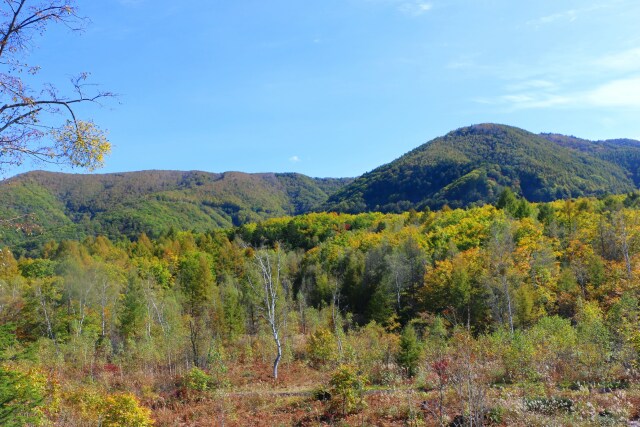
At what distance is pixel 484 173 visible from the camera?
128 metres

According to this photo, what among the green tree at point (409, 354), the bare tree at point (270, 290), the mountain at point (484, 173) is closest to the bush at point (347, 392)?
the green tree at point (409, 354)

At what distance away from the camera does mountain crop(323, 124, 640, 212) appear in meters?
118

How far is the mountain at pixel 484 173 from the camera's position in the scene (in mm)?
118500

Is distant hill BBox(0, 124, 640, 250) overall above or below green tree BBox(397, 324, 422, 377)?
above

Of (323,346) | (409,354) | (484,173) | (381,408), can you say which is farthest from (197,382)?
(484,173)

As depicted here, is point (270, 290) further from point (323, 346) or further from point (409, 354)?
point (409, 354)

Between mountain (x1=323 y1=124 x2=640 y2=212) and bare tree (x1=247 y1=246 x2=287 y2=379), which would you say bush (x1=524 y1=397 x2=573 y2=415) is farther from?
mountain (x1=323 y1=124 x2=640 y2=212)

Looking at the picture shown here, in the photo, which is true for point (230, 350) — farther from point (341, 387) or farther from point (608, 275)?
point (608, 275)

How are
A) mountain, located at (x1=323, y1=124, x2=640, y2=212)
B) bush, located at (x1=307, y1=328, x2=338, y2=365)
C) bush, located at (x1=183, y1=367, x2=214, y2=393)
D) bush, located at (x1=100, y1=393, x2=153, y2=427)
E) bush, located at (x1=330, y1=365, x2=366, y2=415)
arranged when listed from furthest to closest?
mountain, located at (x1=323, y1=124, x2=640, y2=212) → bush, located at (x1=307, y1=328, x2=338, y2=365) → bush, located at (x1=183, y1=367, x2=214, y2=393) → bush, located at (x1=330, y1=365, x2=366, y2=415) → bush, located at (x1=100, y1=393, x2=153, y2=427)

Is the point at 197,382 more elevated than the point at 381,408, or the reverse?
the point at 381,408

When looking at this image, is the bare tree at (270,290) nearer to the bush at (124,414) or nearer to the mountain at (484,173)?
the bush at (124,414)

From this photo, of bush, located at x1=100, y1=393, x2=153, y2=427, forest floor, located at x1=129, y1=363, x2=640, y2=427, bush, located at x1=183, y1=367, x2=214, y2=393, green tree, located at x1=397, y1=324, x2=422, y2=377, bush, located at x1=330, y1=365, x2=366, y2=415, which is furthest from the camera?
green tree, located at x1=397, y1=324, x2=422, y2=377

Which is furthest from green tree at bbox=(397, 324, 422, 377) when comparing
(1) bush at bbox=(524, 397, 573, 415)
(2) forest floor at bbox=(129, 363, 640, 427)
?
(1) bush at bbox=(524, 397, 573, 415)

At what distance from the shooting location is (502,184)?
12238 cm
